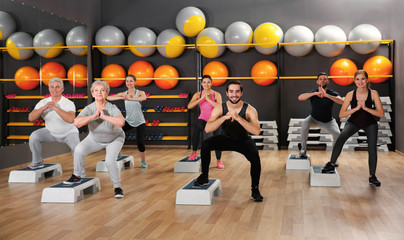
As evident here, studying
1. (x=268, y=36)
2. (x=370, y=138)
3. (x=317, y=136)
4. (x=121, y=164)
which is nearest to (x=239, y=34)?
(x=268, y=36)

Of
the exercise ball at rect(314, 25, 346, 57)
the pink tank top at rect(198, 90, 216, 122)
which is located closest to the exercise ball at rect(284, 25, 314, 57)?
the exercise ball at rect(314, 25, 346, 57)

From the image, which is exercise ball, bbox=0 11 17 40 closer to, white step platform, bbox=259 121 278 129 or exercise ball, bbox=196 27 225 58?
exercise ball, bbox=196 27 225 58

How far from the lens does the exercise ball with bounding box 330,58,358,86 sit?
24.5 feet

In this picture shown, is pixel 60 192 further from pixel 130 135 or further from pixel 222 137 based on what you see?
pixel 130 135

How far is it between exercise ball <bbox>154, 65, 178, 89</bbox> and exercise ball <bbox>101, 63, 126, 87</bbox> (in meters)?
0.67

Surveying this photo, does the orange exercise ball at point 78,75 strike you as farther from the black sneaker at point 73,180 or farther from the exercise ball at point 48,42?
the black sneaker at point 73,180

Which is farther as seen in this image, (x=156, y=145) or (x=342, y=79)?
(x=156, y=145)

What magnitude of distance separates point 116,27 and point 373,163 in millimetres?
5686

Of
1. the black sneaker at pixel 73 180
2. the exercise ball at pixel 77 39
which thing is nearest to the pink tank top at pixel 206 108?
the black sneaker at pixel 73 180

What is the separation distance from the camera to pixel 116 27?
8422 millimetres

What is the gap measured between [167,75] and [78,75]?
158cm

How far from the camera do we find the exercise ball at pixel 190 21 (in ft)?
26.0

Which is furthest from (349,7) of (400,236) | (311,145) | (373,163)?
(400,236)

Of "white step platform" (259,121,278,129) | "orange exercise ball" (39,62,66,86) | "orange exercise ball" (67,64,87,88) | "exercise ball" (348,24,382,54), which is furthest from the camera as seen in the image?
"white step platform" (259,121,278,129)
